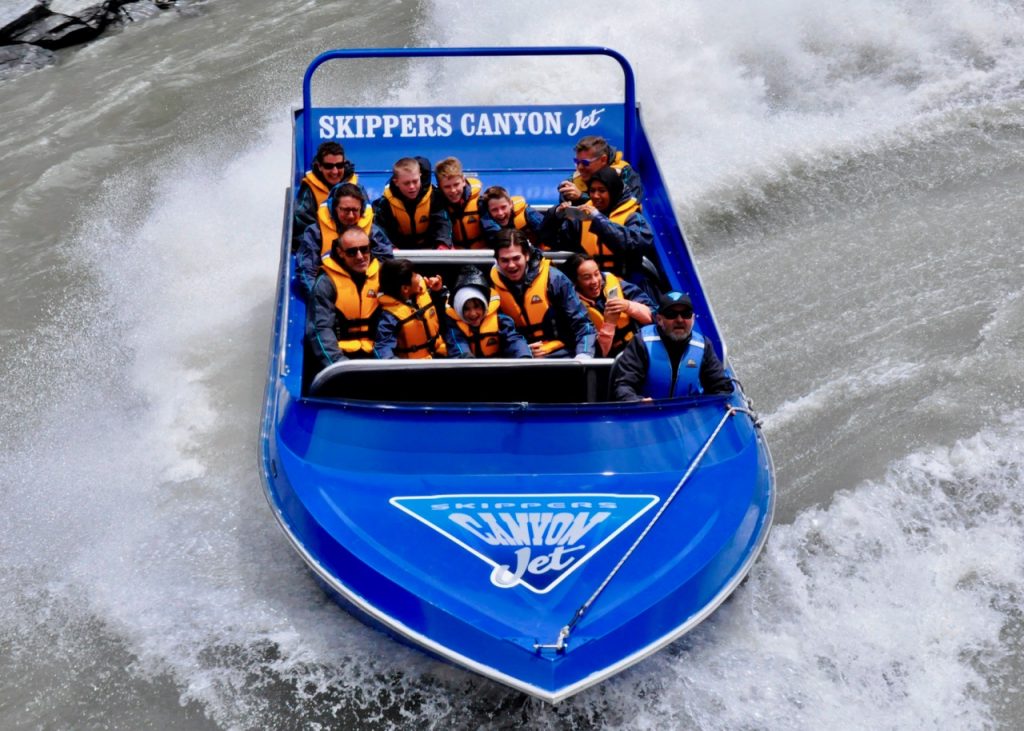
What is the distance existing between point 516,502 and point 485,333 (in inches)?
34.0

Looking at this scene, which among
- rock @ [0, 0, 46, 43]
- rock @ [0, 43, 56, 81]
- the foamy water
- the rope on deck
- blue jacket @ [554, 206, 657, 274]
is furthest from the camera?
rock @ [0, 0, 46, 43]

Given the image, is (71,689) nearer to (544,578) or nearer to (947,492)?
(544,578)

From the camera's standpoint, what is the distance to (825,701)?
3.39 metres

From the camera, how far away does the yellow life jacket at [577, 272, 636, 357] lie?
421cm

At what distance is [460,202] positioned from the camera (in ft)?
16.7

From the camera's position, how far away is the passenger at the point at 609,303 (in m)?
4.14

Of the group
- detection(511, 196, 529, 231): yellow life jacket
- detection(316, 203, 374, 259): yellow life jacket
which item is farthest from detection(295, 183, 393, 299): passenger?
detection(511, 196, 529, 231): yellow life jacket

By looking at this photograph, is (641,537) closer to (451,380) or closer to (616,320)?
(451,380)

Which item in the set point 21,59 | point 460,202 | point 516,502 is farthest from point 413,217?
point 21,59

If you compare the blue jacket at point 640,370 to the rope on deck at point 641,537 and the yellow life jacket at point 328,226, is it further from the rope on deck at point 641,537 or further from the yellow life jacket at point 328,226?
the yellow life jacket at point 328,226

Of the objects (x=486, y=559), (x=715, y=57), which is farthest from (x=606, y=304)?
(x=715, y=57)

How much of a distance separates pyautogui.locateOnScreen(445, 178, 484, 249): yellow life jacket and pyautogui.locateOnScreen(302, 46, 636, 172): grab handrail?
0.75 meters

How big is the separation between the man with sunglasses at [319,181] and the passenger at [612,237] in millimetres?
1036

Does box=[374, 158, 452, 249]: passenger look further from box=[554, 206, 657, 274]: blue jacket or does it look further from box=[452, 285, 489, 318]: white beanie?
box=[452, 285, 489, 318]: white beanie
